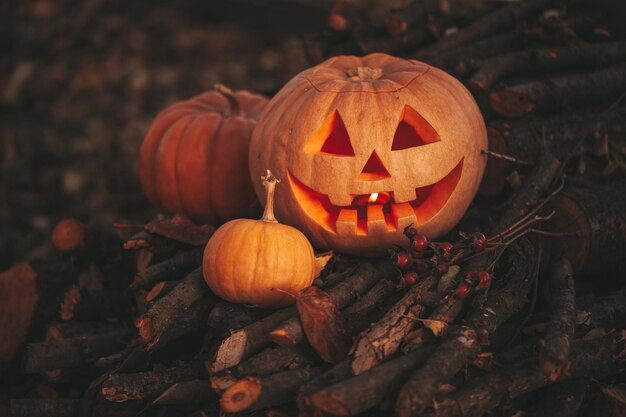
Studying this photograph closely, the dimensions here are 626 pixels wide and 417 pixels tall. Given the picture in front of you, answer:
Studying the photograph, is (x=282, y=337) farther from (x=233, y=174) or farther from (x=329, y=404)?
(x=233, y=174)

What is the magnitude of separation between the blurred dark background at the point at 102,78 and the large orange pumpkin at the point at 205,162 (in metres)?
2.02

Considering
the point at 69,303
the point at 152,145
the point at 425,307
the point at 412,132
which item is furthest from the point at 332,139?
the point at 69,303

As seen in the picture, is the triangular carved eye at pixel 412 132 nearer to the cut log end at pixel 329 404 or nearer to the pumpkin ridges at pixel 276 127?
the pumpkin ridges at pixel 276 127

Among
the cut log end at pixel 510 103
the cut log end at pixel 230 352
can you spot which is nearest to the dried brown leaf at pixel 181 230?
the cut log end at pixel 230 352

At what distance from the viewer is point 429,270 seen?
2895mm

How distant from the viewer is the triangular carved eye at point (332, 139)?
Result: 10.0 ft

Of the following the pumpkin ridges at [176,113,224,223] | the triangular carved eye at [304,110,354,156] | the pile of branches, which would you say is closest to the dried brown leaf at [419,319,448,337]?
the pile of branches

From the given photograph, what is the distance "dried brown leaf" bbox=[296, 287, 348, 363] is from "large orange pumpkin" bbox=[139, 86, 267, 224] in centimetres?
129

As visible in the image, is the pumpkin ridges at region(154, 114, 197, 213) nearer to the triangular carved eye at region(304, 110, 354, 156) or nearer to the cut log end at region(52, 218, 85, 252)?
the cut log end at region(52, 218, 85, 252)

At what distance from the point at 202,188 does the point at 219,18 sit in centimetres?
Answer: 477

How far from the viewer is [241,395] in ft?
7.88

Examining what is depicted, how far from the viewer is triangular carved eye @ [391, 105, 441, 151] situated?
121 inches

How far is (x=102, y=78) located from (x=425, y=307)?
5.49 m

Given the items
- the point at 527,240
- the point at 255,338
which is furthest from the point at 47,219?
the point at 527,240
